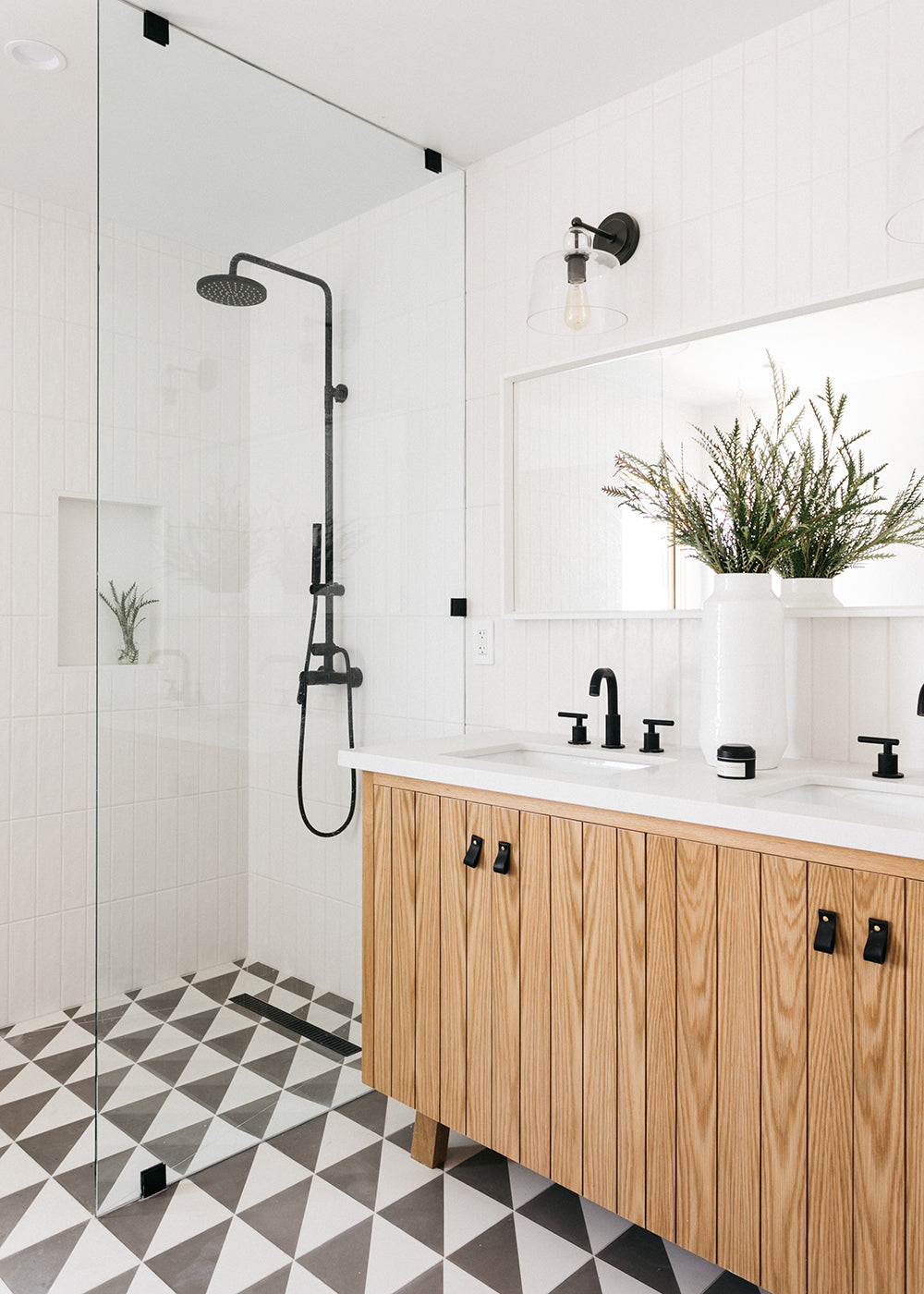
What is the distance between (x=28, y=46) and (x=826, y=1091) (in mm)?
2512

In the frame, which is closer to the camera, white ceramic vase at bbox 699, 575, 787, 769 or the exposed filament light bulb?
white ceramic vase at bbox 699, 575, 787, 769

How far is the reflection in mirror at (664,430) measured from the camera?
5.57 feet

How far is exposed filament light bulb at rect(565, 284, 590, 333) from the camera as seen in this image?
79.5 inches

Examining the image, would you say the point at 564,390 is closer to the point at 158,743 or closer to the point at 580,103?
the point at 580,103

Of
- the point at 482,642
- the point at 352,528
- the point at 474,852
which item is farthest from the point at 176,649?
the point at 482,642

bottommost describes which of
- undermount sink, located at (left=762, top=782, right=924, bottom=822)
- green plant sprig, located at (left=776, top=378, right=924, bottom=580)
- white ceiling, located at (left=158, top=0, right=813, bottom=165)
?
undermount sink, located at (left=762, top=782, right=924, bottom=822)

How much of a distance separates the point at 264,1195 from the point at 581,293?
2013 mm

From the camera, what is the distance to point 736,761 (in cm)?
157

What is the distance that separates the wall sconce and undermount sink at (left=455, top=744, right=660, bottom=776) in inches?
37.8

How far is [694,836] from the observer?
1407 millimetres

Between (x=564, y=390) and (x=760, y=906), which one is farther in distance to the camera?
(x=564, y=390)

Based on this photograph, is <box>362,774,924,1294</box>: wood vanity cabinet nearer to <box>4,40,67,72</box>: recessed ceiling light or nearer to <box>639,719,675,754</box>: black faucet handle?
<box>639,719,675,754</box>: black faucet handle

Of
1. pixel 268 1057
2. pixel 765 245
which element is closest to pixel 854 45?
pixel 765 245

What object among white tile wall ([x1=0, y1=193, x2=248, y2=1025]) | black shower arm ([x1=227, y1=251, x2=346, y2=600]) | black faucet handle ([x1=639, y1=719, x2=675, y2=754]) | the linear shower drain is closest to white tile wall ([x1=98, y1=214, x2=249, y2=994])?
white tile wall ([x1=0, y1=193, x2=248, y2=1025])
